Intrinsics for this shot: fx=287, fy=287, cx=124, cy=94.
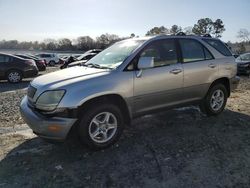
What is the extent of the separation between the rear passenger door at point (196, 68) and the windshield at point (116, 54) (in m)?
1.02

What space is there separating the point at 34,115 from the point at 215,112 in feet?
12.8

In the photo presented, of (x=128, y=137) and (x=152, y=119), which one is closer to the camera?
(x=128, y=137)

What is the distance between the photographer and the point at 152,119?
6.15 meters

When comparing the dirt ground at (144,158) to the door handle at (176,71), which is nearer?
the dirt ground at (144,158)

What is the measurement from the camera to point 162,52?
525 cm

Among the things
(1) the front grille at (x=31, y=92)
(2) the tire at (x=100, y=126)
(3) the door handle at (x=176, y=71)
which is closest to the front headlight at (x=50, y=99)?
(1) the front grille at (x=31, y=92)

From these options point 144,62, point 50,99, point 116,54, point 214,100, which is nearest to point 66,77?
point 50,99

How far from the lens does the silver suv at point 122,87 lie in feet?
13.6

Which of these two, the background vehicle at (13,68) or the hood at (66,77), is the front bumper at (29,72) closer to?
the background vehicle at (13,68)

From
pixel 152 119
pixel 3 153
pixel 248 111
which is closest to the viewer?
pixel 3 153

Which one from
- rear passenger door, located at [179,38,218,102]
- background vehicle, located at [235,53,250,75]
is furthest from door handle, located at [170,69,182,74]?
background vehicle, located at [235,53,250,75]

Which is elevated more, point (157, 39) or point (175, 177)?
point (157, 39)

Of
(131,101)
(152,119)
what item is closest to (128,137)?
(131,101)

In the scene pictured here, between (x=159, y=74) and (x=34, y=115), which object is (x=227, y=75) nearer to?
(x=159, y=74)
